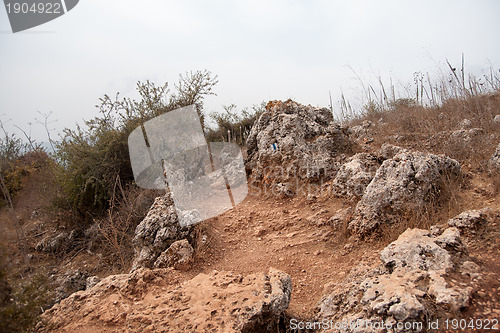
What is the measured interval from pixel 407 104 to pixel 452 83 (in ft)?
6.30

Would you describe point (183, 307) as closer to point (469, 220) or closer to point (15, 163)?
point (469, 220)

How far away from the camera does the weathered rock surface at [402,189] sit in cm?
358

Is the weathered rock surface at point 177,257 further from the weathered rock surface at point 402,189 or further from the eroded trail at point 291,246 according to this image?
the weathered rock surface at point 402,189

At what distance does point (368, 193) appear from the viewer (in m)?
3.88

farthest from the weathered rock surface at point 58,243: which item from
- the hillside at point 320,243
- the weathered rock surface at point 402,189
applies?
the weathered rock surface at point 402,189

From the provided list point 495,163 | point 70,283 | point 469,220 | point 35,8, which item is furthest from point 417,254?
point 70,283

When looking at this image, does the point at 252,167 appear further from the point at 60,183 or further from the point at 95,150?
the point at 60,183

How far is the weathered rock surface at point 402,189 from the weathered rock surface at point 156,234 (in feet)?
7.91

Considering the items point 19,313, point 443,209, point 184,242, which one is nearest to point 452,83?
point 443,209

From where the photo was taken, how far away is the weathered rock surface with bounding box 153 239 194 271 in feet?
12.0

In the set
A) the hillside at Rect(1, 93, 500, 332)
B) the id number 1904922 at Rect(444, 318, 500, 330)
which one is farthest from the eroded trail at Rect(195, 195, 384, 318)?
the id number 1904922 at Rect(444, 318, 500, 330)

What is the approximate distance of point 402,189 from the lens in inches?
143

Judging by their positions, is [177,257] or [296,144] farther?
[296,144]

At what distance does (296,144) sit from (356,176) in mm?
1516
